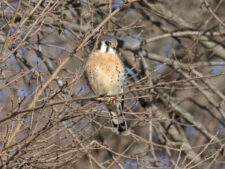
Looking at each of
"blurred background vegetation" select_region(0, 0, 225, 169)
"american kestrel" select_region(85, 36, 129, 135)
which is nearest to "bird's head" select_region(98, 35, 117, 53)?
"american kestrel" select_region(85, 36, 129, 135)

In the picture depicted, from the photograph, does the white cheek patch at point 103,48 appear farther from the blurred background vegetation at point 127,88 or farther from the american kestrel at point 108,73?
the blurred background vegetation at point 127,88

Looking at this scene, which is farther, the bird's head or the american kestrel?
the bird's head

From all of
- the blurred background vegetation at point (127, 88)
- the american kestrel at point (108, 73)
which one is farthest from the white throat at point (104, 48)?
the blurred background vegetation at point (127, 88)

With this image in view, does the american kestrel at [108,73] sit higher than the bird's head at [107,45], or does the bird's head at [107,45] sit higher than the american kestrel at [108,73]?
the bird's head at [107,45]

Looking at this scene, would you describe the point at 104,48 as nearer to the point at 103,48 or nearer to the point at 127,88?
the point at 103,48

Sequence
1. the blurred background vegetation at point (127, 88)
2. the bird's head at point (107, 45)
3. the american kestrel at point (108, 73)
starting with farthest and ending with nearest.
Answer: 1. the bird's head at point (107, 45)
2. the american kestrel at point (108, 73)
3. the blurred background vegetation at point (127, 88)

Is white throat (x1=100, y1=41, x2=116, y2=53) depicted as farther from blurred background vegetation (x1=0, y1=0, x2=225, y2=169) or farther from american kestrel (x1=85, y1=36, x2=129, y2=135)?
blurred background vegetation (x1=0, y1=0, x2=225, y2=169)

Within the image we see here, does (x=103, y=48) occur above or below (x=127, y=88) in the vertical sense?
above

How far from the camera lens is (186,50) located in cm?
541

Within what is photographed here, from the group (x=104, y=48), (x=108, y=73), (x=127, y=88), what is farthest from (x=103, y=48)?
(x=127, y=88)

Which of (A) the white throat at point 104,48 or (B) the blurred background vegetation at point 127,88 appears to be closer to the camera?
(B) the blurred background vegetation at point 127,88

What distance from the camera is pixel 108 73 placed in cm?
510

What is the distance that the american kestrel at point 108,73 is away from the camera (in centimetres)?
506

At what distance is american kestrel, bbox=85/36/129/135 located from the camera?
5.06m
